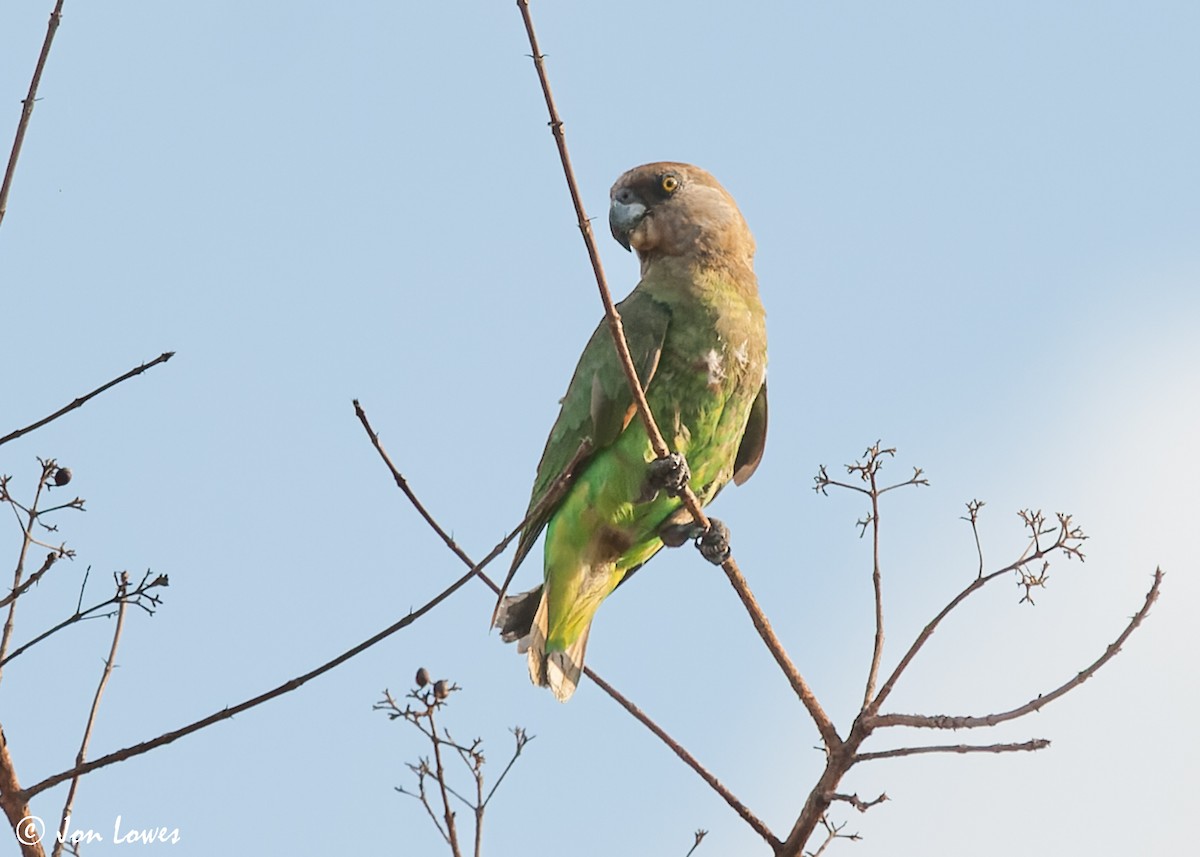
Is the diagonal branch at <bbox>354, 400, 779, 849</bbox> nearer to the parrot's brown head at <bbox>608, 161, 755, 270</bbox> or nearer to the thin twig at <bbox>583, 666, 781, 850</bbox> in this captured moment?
the thin twig at <bbox>583, 666, 781, 850</bbox>

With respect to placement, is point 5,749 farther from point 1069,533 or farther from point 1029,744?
point 1069,533

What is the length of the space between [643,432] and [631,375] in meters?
1.74

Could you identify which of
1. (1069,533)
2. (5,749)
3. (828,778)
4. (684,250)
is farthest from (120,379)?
(684,250)

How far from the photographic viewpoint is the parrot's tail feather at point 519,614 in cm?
579

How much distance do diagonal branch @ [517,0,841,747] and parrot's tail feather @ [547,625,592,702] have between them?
1402 mm

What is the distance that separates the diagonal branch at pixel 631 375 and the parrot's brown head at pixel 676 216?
2.03 m

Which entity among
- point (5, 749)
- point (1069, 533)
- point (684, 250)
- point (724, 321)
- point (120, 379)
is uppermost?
point (684, 250)

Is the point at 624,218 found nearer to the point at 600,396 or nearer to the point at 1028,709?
the point at 600,396

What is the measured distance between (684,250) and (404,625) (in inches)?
139

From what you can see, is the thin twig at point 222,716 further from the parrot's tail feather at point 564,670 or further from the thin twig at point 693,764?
the parrot's tail feather at point 564,670

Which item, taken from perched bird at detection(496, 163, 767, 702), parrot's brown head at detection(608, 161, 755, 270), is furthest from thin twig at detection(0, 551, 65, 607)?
parrot's brown head at detection(608, 161, 755, 270)

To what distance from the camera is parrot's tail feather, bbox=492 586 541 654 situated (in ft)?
19.0

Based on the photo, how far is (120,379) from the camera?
10.9 ft

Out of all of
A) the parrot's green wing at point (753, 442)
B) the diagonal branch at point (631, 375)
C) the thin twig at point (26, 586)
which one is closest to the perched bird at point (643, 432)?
the parrot's green wing at point (753, 442)
